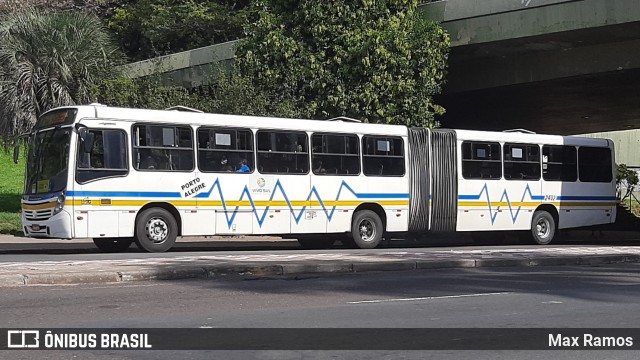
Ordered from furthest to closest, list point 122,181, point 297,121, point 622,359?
point 297,121, point 122,181, point 622,359

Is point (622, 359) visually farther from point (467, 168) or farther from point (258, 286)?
point (467, 168)

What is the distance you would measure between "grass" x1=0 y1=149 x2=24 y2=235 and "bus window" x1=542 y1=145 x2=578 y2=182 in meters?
15.7

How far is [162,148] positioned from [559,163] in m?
13.3

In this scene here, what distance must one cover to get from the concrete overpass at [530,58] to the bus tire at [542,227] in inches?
201

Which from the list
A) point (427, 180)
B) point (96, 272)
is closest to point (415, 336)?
point (96, 272)

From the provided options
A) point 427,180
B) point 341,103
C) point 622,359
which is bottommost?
point 622,359

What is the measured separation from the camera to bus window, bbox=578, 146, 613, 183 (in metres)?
30.3

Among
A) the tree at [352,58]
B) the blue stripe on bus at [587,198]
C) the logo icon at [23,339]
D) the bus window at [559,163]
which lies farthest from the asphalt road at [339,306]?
the tree at [352,58]

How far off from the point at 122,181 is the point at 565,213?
14719 mm

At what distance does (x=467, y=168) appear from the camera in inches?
1070

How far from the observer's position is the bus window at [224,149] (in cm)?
2214

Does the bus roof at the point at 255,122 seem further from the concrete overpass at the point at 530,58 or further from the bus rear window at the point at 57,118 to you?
the concrete overpass at the point at 530,58

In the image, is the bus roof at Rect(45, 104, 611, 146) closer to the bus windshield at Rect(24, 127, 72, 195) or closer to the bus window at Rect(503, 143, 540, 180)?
the bus window at Rect(503, 143, 540, 180)

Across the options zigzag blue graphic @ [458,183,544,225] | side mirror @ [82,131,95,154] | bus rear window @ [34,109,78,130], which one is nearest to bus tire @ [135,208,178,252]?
side mirror @ [82,131,95,154]
